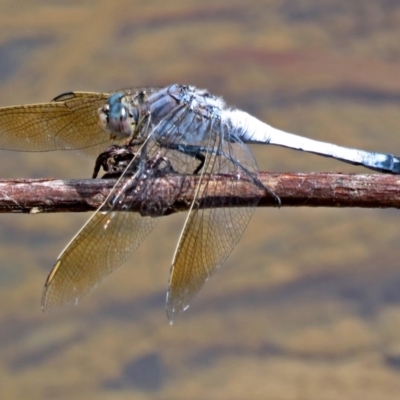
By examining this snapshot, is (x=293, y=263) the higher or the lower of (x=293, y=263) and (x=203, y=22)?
the lower

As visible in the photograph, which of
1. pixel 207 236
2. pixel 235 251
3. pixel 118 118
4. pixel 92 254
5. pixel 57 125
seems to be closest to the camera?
pixel 92 254

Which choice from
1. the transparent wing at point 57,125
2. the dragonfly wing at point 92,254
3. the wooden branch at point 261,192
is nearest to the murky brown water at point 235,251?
the transparent wing at point 57,125

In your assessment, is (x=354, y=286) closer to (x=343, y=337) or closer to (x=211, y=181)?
(x=343, y=337)

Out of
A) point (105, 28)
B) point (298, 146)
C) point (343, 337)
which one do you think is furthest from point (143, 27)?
point (298, 146)

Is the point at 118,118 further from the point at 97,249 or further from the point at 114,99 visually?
the point at 97,249

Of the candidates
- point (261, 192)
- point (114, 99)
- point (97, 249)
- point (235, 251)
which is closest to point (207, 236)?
point (261, 192)

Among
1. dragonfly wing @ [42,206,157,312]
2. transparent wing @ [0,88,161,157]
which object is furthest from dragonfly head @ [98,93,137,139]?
dragonfly wing @ [42,206,157,312]

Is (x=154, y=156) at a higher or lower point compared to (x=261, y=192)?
higher
